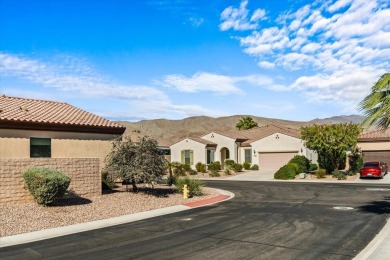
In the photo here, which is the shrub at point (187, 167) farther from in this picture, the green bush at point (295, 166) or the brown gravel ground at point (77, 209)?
the brown gravel ground at point (77, 209)

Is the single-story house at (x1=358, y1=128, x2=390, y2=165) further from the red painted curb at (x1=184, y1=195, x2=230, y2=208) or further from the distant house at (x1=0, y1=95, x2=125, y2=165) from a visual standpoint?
the distant house at (x1=0, y1=95, x2=125, y2=165)

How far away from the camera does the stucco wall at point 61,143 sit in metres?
21.6

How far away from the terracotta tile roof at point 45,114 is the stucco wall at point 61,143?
677 mm

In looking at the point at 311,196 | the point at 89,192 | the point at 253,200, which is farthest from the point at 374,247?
the point at 89,192

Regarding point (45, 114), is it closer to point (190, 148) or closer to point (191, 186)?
point (191, 186)

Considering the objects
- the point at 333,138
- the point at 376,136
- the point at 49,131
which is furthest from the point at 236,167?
the point at 49,131

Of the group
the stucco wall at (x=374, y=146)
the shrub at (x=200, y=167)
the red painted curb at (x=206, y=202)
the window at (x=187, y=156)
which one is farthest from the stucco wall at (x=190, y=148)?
the red painted curb at (x=206, y=202)

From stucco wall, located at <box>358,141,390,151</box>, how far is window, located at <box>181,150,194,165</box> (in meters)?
20.5

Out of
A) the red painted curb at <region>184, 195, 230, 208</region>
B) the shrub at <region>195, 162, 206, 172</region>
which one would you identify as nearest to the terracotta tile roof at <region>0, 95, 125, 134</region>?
the red painted curb at <region>184, 195, 230, 208</region>

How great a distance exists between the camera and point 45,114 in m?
24.5

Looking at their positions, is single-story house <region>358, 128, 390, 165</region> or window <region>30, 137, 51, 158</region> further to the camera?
single-story house <region>358, 128, 390, 165</region>

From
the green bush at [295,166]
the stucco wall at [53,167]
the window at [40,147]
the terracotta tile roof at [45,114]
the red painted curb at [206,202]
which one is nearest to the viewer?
the stucco wall at [53,167]

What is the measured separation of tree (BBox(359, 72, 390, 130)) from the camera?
1212 cm

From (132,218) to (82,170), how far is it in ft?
17.7
